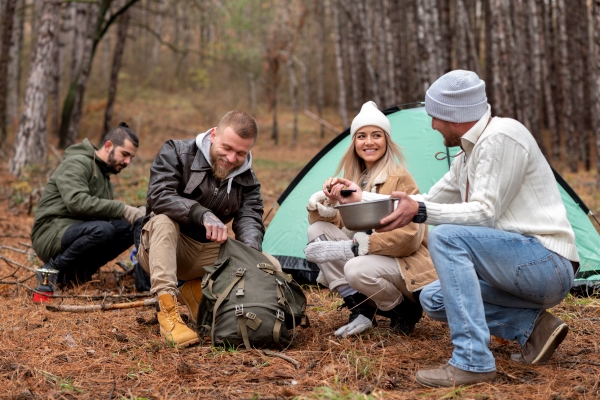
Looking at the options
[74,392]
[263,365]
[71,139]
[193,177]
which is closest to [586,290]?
[263,365]

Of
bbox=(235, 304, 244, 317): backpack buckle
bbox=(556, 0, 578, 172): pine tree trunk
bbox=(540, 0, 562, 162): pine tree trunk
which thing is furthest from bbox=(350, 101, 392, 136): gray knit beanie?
bbox=(540, 0, 562, 162): pine tree trunk

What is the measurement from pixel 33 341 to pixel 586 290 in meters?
3.63

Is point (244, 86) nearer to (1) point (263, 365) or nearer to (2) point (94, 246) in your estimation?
(2) point (94, 246)

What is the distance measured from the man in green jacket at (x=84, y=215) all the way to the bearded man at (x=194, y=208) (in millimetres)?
919

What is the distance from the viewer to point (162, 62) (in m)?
25.9

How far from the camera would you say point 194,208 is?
3.61 metres

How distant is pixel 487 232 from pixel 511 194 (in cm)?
20

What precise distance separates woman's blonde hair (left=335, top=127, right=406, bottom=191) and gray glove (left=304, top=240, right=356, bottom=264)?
14.3 inches

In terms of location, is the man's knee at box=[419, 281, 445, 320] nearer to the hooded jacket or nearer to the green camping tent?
the green camping tent

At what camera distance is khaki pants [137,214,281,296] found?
3.50 m

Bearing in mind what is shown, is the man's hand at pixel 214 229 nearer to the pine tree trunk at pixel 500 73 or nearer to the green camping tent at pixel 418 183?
the green camping tent at pixel 418 183

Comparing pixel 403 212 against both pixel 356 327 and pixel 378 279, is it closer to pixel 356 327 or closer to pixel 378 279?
pixel 378 279

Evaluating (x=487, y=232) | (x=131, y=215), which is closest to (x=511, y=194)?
(x=487, y=232)

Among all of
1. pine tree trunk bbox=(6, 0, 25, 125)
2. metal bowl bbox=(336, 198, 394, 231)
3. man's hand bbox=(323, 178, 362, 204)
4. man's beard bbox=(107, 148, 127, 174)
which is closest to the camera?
metal bowl bbox=(336, 198, 394, 231)
